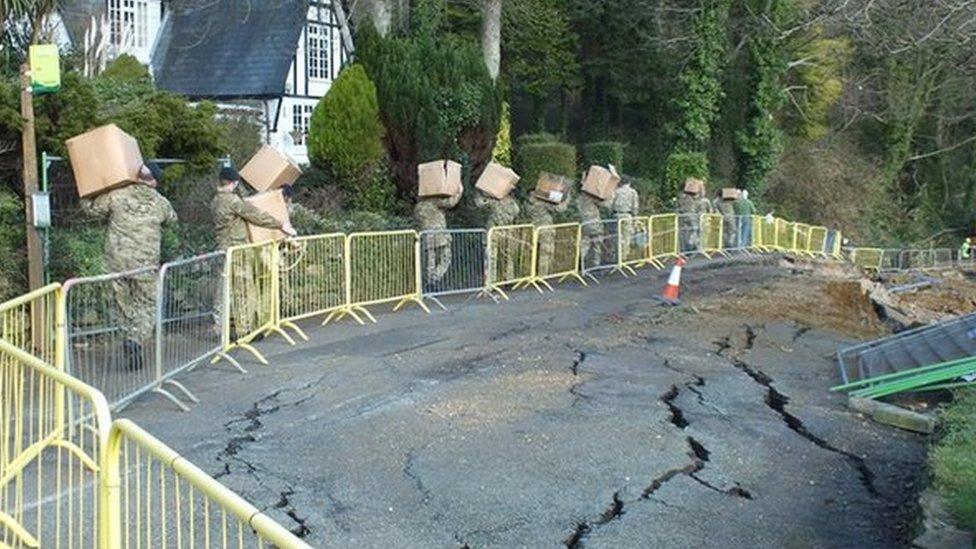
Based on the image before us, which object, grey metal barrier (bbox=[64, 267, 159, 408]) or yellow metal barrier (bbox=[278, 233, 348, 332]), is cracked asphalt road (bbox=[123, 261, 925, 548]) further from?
yellow metal barrier (bbox=[278, 233, 348, 332])

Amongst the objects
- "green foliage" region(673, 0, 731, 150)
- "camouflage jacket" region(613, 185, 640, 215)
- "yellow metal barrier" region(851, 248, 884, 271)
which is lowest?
"yellow metal barrier" region(851, 248, 884, 271)

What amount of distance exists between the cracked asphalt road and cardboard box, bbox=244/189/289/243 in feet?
3.86

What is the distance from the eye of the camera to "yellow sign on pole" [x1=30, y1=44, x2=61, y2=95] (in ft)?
31.4

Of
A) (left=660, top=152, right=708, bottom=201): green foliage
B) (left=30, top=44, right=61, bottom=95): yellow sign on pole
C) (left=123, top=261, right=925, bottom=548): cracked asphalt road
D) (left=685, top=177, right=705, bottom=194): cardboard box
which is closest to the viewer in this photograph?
(left=123, top=261, right=925, bottom=548): cracked asphalt road

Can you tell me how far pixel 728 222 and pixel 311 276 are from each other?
1763cm

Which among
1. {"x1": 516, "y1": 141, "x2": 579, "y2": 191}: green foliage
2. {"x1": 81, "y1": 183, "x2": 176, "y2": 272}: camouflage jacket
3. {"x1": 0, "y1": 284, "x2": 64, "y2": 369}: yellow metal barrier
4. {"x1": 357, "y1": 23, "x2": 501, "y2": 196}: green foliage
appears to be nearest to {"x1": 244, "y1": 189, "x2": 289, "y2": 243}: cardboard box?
{"x1": 81, "y1": 183, "x2": 176, "y2": 272}: camouflage jacket

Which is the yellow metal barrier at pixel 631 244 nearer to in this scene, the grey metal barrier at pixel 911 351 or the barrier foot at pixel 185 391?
the grey metal barrier at pixel 911 351

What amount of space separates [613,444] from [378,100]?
1433 centimetres

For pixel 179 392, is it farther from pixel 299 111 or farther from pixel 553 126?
pixel 553 126

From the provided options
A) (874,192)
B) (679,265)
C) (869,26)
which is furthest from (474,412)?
(874,192)

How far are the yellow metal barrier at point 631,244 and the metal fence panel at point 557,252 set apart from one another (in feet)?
5.54

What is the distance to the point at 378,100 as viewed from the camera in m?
21.0

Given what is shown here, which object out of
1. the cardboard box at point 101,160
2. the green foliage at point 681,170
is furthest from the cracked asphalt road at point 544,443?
the green foliage at point 681,170

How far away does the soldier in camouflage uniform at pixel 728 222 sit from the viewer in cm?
2752
